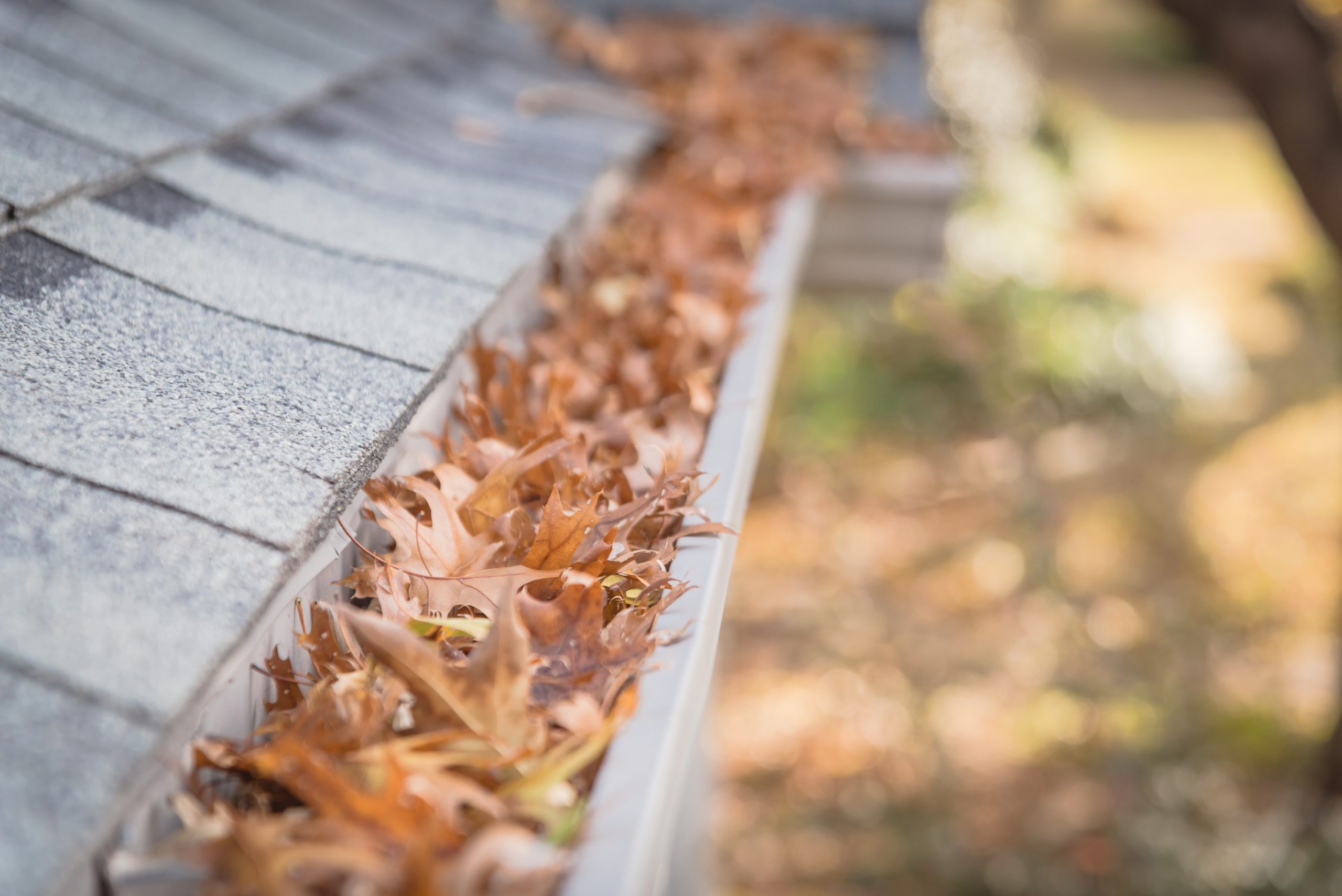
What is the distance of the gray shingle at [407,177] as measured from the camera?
1788 millimetres

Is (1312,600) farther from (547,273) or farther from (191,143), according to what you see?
(191,143)

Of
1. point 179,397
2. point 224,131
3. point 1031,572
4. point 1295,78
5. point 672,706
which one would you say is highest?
point 224,131

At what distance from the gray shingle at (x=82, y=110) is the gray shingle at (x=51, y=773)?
3.32 ft

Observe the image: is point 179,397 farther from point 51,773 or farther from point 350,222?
point 350,222

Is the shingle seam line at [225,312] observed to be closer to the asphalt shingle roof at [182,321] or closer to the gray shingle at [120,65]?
the asphalt shingle roof at [182,321]

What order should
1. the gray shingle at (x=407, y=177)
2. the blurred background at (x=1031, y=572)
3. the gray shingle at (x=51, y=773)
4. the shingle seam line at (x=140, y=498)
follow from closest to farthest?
1. the gray shingle at (x=51, y=773)
2. the shingle seam line at (x=140, y=498)
3. the gray shingle at (x=407, y=177)
4. the blurred background at (x=1031, y=572)

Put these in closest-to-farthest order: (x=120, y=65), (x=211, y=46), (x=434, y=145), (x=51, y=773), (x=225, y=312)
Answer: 1. (x=51, y=773)
2. (x=225, y=312)
3. (x=120, y=65)
4. (x=211, y=46)
5. (x=434, y=145)

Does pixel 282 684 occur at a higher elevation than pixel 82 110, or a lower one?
lower

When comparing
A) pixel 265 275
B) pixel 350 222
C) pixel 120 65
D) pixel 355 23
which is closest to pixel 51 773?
pixel 265 275

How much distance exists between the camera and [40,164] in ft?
4.33

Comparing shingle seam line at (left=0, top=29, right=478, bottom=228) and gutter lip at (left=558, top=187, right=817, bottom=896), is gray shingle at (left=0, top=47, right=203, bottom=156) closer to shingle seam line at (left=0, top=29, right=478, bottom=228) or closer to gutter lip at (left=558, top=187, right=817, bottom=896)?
shingle seam line at (left=0, top=29, right=478, bottom=228)

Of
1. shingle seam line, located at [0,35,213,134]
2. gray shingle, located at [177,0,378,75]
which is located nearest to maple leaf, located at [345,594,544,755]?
shingle seam line, located at [0,35,213,134]

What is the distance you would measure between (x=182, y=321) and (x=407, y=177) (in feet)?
2.53


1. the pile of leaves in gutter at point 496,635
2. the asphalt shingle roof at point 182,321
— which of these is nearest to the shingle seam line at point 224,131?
the asphalt shingle roof at point 182,321
